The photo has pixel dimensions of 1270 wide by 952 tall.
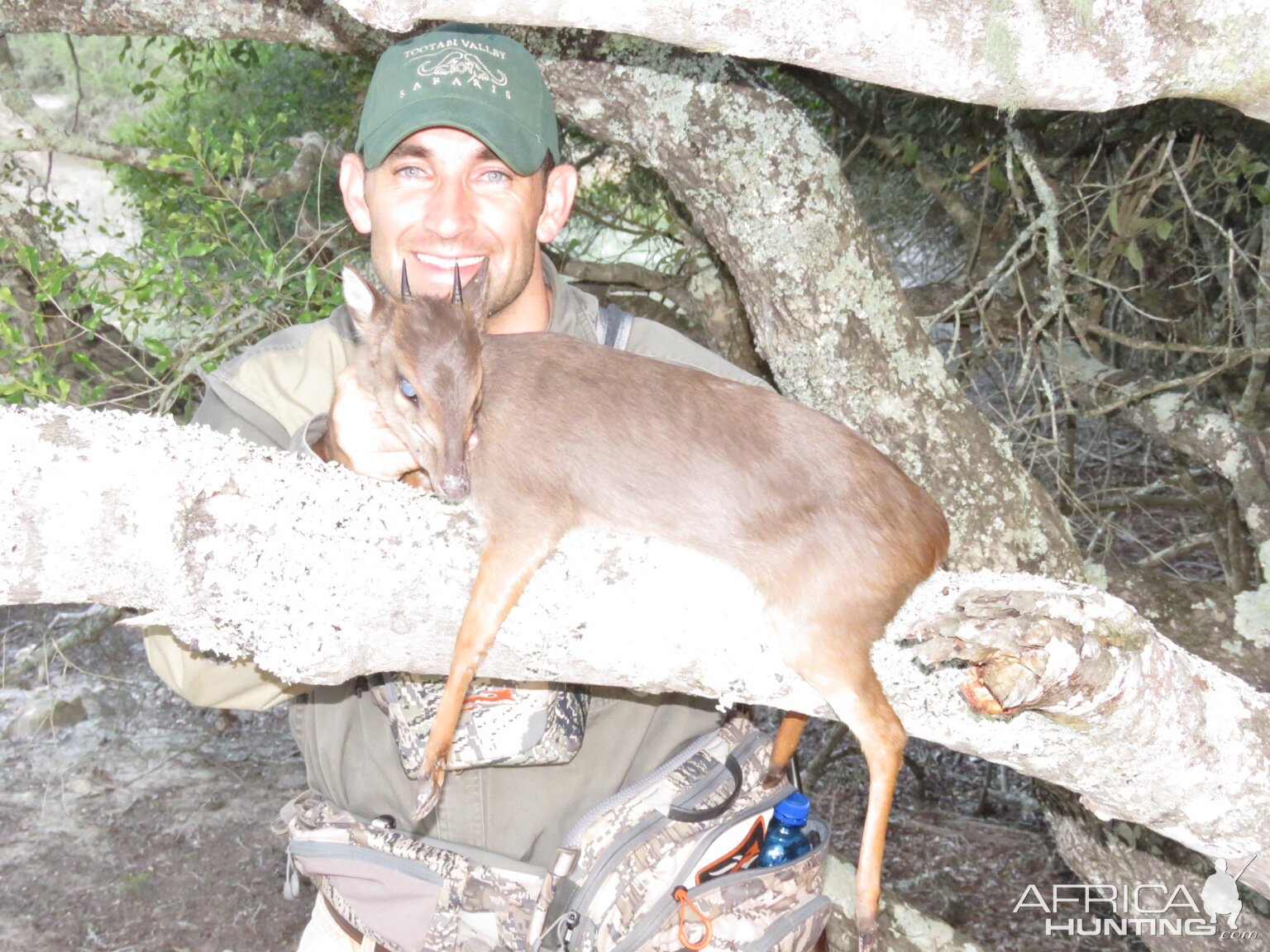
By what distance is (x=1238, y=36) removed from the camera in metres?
2.33

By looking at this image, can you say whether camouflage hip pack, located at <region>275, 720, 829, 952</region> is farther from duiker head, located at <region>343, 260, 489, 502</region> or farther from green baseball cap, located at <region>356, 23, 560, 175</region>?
green baseball cap, located at <region>356, 23, 560, 175</region>

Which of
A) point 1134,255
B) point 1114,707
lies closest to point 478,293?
point 1114,707

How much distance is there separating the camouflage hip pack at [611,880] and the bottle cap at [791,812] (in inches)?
2.9

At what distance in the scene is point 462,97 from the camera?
10.1 feet

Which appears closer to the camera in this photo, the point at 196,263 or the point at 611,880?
the point at 611,880

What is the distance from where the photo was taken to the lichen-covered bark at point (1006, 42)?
2.18 m

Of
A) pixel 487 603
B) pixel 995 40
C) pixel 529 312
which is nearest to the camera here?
pixel 487 603

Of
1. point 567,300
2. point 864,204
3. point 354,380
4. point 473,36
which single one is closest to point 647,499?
point 354,380

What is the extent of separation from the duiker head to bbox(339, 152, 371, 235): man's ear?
2.50ft

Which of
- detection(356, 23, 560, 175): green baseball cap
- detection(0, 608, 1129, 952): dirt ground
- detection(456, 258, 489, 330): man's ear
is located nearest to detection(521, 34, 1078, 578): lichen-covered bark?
detection(356, 23, 560, 175): green baseball cap

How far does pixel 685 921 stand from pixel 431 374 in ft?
4.97

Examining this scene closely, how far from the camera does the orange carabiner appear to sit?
274 cm

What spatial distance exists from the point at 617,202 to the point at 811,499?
176 inches

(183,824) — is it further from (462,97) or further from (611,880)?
(462,97)
